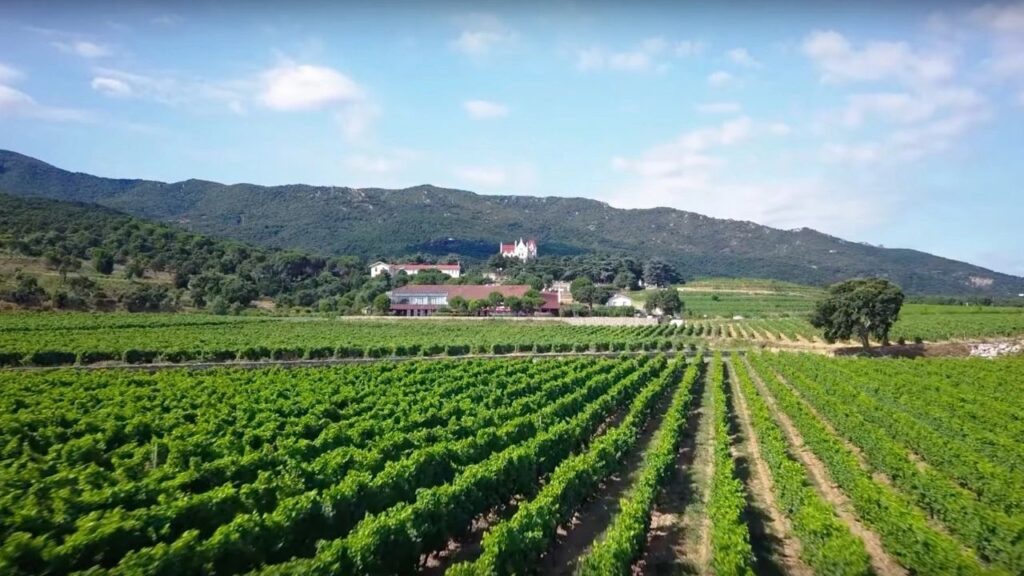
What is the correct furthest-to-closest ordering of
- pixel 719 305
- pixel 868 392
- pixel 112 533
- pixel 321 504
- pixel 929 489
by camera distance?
pixel 719 305 < pixel 868 392 < pixel 929 489 < pixel 321 504 < pixel 112 533

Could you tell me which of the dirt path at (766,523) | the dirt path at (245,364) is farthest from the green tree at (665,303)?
the dirt path at (766,523)

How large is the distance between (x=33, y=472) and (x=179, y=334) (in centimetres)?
5057

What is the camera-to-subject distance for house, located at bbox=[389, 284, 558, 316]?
9269 centimetres

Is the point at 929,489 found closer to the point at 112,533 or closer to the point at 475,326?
the point at 112,533

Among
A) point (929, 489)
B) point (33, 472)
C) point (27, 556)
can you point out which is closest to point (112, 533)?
point (27, 556)

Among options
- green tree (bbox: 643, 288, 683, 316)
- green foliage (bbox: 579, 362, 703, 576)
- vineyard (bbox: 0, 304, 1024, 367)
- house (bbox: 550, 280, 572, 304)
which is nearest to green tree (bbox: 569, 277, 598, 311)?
house (bbox: 550, 280, 572, 304)

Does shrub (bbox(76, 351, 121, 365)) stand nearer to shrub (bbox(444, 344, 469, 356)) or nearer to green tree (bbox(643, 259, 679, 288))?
shrub (bbox(444, 344, 469, 356))

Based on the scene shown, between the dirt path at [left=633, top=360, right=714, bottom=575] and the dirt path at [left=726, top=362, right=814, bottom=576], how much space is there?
1121mm

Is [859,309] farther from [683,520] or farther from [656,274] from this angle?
[656,274]

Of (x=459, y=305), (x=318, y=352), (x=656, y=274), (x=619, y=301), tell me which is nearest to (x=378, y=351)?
(x=318, y=352)

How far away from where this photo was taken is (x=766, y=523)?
48.3 ft

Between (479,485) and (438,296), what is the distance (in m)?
82.5

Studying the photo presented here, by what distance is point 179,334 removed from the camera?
57.5 m

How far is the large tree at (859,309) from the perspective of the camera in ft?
170
